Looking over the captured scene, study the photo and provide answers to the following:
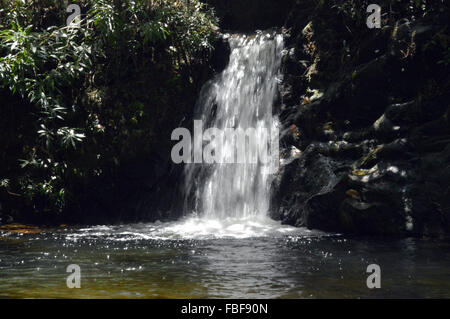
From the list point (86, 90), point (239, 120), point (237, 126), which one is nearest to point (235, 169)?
point (237, 126)

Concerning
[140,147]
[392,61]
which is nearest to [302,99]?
[392,61]

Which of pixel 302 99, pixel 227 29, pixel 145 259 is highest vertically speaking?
pixel 227 29

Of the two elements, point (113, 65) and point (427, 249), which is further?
point (113, 65)

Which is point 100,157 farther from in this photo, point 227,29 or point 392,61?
point 392,61

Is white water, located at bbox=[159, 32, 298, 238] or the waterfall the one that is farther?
the waterfall

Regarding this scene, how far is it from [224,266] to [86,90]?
9.77 metres

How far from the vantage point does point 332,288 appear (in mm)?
6180

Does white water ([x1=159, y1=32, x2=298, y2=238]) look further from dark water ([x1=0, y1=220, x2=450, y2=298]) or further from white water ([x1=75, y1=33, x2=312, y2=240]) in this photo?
dark water ([x1=0, y1=220, x2=450, y2=298])

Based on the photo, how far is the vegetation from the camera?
14.6 metres

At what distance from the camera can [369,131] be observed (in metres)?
12.3

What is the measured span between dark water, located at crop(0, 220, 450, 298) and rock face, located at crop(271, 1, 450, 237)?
921mm

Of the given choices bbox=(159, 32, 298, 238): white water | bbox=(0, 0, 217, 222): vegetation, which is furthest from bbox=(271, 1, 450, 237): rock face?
bbox=(0, 0, 217, 222): vegetation

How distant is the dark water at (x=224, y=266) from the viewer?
6.10 meters
